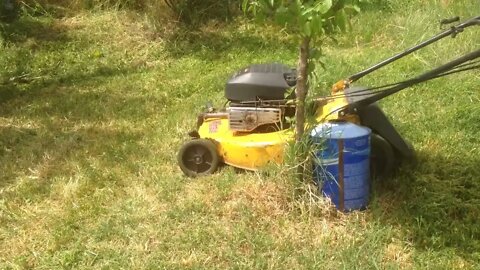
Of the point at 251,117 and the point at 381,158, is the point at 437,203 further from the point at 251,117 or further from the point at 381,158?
the point at 251,117

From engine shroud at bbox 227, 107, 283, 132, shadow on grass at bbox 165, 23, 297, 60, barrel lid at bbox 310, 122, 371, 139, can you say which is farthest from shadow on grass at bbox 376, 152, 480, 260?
shadow on grass at bbox 165, 23, 297, 60

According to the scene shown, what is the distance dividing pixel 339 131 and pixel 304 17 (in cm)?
67

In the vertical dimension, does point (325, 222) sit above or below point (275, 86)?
below

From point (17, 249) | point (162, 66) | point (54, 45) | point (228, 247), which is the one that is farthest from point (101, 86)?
point (228, 247)

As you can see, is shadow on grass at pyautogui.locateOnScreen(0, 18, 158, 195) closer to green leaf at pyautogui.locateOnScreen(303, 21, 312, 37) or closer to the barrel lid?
the barrel lid

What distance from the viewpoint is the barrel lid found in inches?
126

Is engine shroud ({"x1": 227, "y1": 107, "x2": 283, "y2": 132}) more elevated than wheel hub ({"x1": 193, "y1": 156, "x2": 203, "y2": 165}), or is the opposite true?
engine shroud ({"x1": 227, "y1": 107, "x2": 283, "y2": 132})

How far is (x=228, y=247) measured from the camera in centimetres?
314

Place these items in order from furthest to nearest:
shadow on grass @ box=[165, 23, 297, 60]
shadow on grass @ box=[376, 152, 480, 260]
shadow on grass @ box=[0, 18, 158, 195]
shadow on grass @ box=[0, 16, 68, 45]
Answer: shadow on grass @ box=[0, 16, 68, 45] < shadow on grass @ box=[165, 23, 297, 60] < shadow on grass @ box=[0, 18, 158, 195] < shadow on grass @ box=[376, 152, 480, 260]

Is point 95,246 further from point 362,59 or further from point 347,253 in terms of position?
point 362,59

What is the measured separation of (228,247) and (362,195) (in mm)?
749

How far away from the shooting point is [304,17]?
9.42 ft

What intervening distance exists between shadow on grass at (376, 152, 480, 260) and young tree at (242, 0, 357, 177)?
29.9 inches

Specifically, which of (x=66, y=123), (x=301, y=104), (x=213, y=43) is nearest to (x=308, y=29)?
(x=301, y=104)
